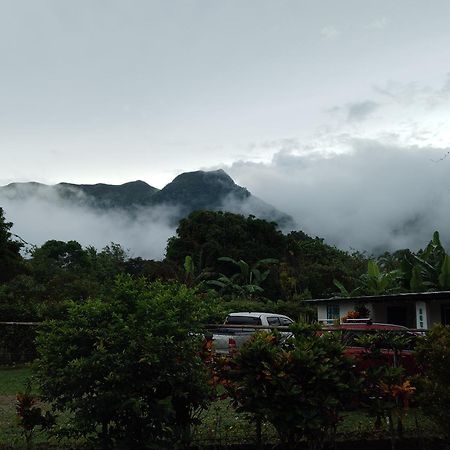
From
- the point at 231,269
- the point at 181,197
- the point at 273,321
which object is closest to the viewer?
the point at 273,321

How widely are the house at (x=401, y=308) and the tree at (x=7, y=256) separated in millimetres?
18210

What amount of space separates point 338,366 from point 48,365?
2.90 metres

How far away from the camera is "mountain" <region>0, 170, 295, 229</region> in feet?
546

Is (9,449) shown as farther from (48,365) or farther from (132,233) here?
(132,233)

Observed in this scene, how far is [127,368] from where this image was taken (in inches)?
207

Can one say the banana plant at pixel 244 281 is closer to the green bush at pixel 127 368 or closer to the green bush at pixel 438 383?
the green bush at pixel 438 383

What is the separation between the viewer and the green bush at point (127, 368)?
5227 mm

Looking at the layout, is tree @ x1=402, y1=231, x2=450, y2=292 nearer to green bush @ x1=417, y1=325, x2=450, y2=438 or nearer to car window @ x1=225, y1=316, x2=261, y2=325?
car window @ x1=225, y1=316, x2=261, y2=325

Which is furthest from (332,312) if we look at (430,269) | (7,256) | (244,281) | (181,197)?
(181,197)

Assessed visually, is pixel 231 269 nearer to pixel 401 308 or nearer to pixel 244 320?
pixel 401 308

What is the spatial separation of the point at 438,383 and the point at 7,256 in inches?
1261

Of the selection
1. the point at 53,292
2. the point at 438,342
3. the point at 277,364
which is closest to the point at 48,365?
the point at 277,364

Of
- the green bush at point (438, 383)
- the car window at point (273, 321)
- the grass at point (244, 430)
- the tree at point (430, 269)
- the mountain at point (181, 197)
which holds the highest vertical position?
the mountain at point (181, 197)

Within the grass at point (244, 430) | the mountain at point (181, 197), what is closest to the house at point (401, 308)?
the grass at point (244, 430)
